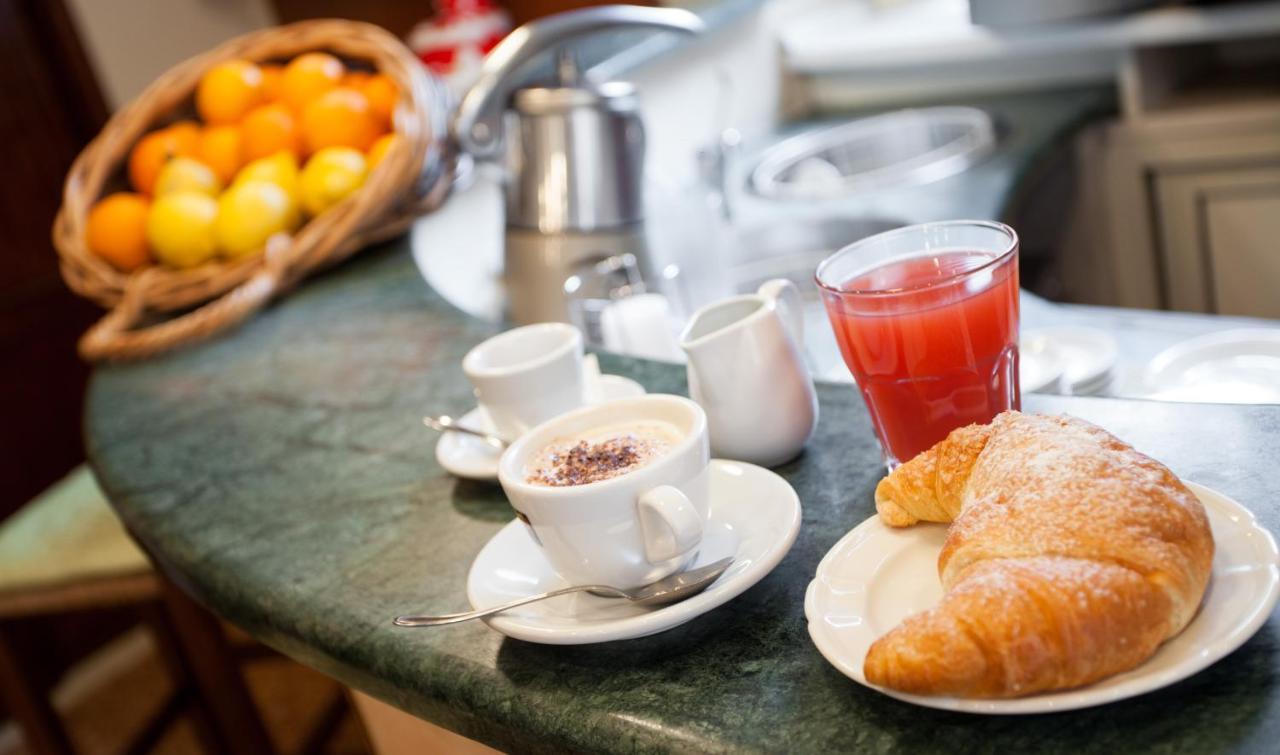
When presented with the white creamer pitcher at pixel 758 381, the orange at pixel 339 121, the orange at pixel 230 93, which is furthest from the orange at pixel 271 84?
the white creamer pitcher at pixel 758 381

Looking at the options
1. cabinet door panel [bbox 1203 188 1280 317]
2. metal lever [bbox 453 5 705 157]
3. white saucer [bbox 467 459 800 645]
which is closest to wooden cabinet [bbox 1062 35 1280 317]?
cabinet door panel [bbox 1203 188 1280 317]

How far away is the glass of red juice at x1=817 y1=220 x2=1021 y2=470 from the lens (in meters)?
0.82

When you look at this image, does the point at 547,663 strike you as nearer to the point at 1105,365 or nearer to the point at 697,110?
the point at 1105,365

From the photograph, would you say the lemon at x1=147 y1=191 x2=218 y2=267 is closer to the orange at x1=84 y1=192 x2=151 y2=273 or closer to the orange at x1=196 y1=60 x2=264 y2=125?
the orange at x1=84 y1=192 x2=151 y2=273

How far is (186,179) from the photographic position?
190 centimetres

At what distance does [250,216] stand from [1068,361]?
1206mm

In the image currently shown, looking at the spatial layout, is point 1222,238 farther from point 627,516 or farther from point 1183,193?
point 627,516

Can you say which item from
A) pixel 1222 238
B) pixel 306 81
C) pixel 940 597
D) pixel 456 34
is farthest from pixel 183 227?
pixel 1222 238

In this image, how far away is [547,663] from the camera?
30.3 inches

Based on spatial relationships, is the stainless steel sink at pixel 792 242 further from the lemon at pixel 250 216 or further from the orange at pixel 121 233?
the orange at pixel 121 233

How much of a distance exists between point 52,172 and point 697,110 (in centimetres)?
206

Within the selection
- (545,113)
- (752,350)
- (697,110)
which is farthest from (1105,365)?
(697,110)

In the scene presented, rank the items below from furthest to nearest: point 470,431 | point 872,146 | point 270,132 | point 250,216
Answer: point 872,146 → point 270,132 → point 250,216 → point 470,431

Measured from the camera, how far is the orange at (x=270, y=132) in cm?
193
